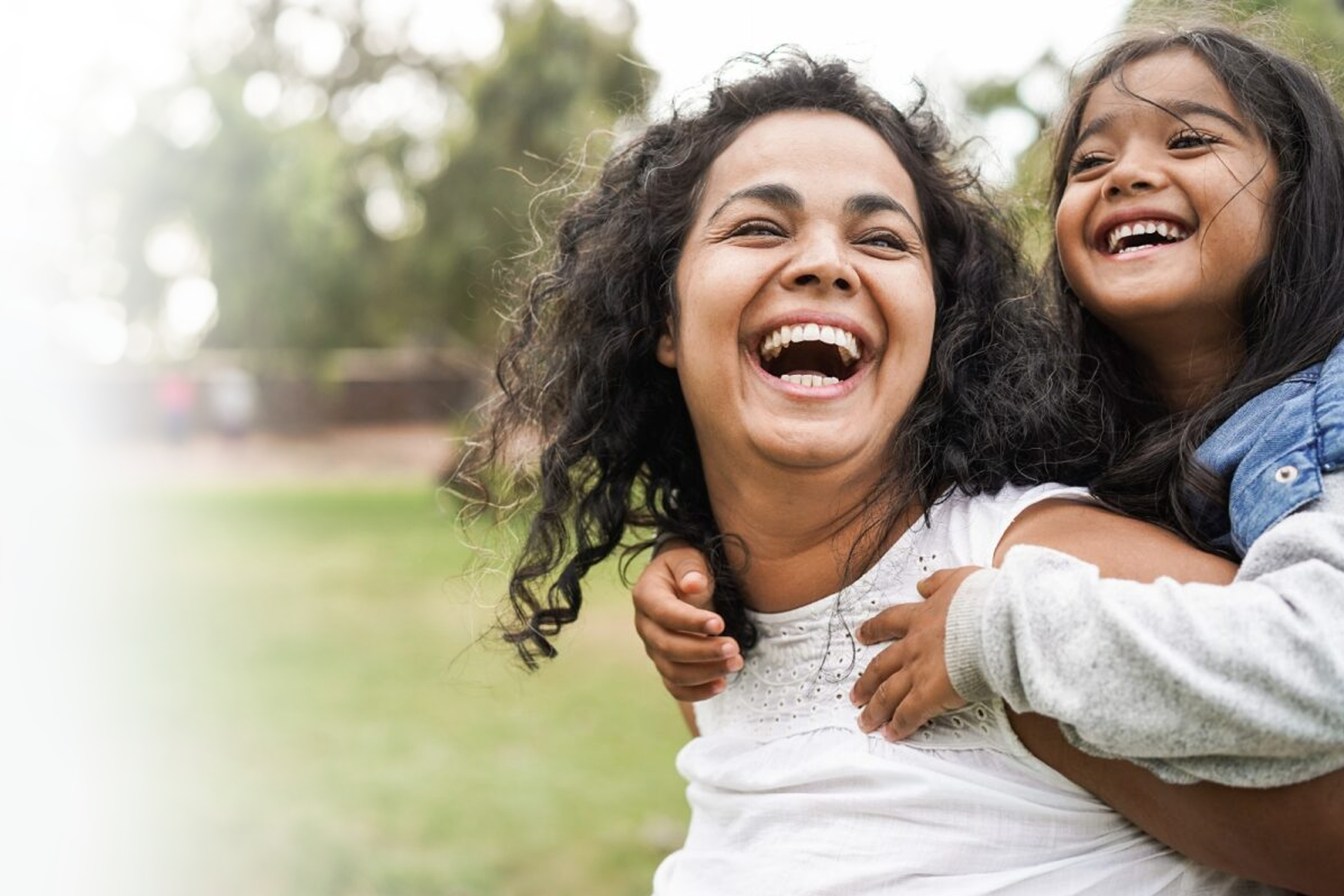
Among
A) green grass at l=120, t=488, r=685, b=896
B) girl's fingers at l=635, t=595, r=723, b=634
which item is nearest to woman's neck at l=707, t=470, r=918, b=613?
girl's fingers at l=635, t=595, r=723, b=634

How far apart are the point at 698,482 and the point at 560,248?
0.53 m

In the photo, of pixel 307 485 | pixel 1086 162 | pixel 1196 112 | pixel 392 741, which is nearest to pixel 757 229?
pixel 1086 162

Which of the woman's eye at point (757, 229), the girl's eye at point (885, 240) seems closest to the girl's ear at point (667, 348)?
the woman's eye at point (757, 229)

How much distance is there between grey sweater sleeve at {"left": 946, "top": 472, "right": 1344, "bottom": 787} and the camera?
4.52 ft

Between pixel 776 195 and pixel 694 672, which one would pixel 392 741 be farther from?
pixel 776 195

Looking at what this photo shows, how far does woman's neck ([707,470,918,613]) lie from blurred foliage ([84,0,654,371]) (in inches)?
470

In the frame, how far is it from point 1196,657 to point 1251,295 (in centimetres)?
82

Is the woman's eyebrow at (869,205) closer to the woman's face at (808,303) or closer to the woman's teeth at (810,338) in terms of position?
the woman's face at (808,303)

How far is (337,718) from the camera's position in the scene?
23.7 ft

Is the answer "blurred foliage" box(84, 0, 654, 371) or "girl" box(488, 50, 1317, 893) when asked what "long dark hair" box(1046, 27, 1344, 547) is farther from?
"blurred foliage" box(84, 0, 654, 371)

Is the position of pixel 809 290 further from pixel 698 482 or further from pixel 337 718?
pixel 337 718

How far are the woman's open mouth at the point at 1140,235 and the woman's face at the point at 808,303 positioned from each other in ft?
0.95

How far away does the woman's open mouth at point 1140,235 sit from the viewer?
2.05m

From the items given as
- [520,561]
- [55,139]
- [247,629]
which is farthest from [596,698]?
[55,139]
